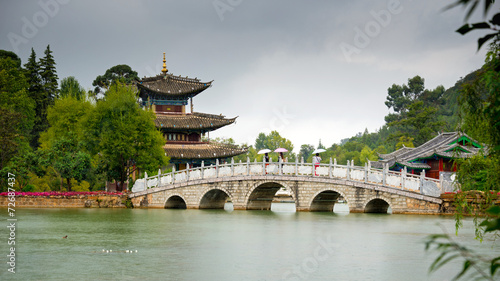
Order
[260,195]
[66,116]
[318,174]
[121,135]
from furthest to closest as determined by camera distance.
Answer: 1. [66,116]
2. [121,135]
3. [260,195]
4. [318,174]

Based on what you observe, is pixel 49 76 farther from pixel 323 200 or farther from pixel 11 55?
pixel 323 200

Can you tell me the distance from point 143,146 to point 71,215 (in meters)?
7.39

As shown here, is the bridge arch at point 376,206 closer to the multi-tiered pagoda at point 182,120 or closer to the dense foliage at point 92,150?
the dense foliage at point 92,150

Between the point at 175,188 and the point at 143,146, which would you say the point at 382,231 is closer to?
the point at 175,188

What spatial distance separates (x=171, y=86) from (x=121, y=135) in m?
10.7

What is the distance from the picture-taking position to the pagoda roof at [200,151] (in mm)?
36406

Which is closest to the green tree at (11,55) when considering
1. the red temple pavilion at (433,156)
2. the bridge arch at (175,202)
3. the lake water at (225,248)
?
the bridge arch at (175,202)

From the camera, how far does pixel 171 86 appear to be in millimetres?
38750

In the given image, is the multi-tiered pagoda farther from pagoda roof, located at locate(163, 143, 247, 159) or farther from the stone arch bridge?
the stone arch bridge

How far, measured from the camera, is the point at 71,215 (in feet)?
73.9

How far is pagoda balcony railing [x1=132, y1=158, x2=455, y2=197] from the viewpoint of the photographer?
21.5 meters

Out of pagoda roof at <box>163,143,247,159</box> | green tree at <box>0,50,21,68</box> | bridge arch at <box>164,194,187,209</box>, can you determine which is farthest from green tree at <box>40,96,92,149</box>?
green tree at <box>0,50,21,68</box>

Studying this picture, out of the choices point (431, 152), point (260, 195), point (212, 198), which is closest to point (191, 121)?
point (212, 198)

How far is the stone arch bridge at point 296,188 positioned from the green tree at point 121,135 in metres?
1.55
